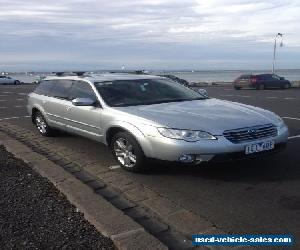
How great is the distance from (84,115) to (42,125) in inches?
98.1

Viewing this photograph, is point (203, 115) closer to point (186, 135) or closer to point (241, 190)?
point (186, 135)

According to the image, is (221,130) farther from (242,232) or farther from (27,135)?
(27,135)

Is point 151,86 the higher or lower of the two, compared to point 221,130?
higher

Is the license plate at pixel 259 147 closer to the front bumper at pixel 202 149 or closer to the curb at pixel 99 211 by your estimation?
the front bumper at pixel 202 149

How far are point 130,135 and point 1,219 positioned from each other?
237 centimetres

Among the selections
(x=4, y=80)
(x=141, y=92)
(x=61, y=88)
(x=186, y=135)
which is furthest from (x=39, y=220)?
(x=4, y=80)

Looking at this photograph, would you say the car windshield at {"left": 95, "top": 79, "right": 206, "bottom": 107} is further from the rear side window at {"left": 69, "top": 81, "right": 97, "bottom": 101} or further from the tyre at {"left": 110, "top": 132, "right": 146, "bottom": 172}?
the tyre at {"left": 110, "top": 132, "right": 146, "bottom": 172}

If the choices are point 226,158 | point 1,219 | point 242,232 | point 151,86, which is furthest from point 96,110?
point 242,232

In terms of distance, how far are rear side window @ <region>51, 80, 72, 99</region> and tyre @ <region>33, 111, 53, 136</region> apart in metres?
0.76

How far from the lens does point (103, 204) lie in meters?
4.79

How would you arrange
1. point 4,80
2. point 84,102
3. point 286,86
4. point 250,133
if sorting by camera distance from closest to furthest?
point 250,133 < point 84,102 < point 286,86 < point 4,80

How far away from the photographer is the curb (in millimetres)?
3812

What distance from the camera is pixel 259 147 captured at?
19.4 feet

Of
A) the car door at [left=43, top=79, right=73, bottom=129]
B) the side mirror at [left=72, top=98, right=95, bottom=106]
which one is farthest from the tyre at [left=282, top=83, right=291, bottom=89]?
the side mirror at [left=72, top=98, right=95, bottom=106]
